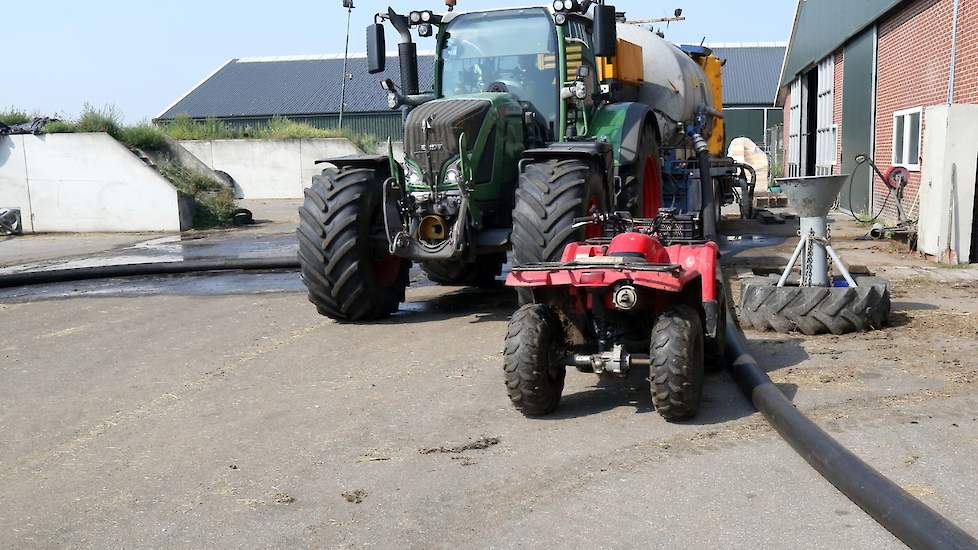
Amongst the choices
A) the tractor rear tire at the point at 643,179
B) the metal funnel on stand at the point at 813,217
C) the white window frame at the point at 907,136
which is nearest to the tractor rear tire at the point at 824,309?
the metal funnel on stand at the point at 813,217

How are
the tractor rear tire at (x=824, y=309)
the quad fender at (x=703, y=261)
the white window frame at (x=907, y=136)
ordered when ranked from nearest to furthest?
the quad fender at (x=703, y=261), the tractor rear tire at (x=824, y=309), the white window frame at (x=907, y=136)

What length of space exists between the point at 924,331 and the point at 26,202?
19.6 metres

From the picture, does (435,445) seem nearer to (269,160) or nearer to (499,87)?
(499,87)

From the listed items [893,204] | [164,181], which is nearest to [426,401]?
[893,204]

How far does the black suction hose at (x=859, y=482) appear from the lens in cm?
365

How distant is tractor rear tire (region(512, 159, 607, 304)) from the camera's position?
8078 mm

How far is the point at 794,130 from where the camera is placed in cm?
2989

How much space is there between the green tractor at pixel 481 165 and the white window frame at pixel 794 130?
19.7 meters

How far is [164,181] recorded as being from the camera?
21531mm

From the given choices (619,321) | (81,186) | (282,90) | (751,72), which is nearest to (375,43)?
(619,321)

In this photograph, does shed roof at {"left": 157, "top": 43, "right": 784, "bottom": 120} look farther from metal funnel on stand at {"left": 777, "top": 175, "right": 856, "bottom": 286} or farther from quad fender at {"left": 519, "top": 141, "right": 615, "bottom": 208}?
metal funnel on stand at {"left": 777, "top": 175, "right": 856, "bottom": 286}

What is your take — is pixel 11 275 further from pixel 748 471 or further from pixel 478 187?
pixel 748 471

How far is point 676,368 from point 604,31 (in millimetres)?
4606

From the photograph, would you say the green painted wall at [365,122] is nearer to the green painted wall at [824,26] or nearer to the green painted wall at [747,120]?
the green painted wall at [747,120]
